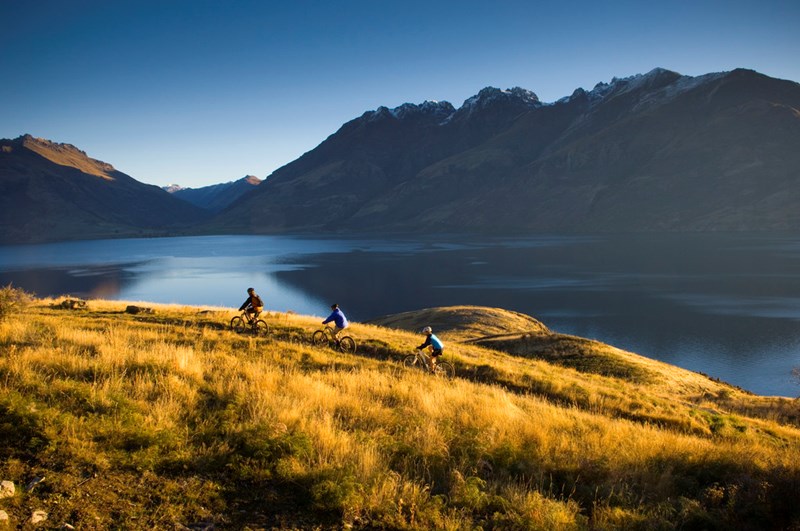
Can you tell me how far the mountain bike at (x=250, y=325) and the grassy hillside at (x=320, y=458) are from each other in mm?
8760

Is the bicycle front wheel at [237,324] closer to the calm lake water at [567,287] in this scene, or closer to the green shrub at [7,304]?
the green shrub at [7,304]

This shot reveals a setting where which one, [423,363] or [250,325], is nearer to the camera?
[423,363]

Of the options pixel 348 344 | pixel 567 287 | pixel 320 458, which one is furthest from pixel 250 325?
pixel 567 287

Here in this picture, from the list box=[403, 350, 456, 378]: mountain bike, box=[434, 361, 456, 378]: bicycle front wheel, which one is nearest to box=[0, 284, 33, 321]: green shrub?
box=[403, 350, 456, 378]: mountain bike

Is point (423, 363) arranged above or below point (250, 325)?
below

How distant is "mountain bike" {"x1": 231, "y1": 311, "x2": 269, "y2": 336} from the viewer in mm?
20156

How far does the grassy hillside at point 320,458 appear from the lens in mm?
5293

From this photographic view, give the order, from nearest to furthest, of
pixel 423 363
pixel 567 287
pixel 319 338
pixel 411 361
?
pixel 423 363 → pixel 411 361 → pixel 319 338 → pixel 567 287

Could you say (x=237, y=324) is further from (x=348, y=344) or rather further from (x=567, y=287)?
(x=567, y=287)

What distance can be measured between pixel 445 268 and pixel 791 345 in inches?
2770

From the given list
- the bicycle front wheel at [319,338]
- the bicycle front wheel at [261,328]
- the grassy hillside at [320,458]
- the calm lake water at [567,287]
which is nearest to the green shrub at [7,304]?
the grassy hillside at [320,458]

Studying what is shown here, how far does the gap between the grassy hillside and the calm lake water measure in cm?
3808

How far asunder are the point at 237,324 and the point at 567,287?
2862 inches

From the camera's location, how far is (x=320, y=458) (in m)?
6.13
